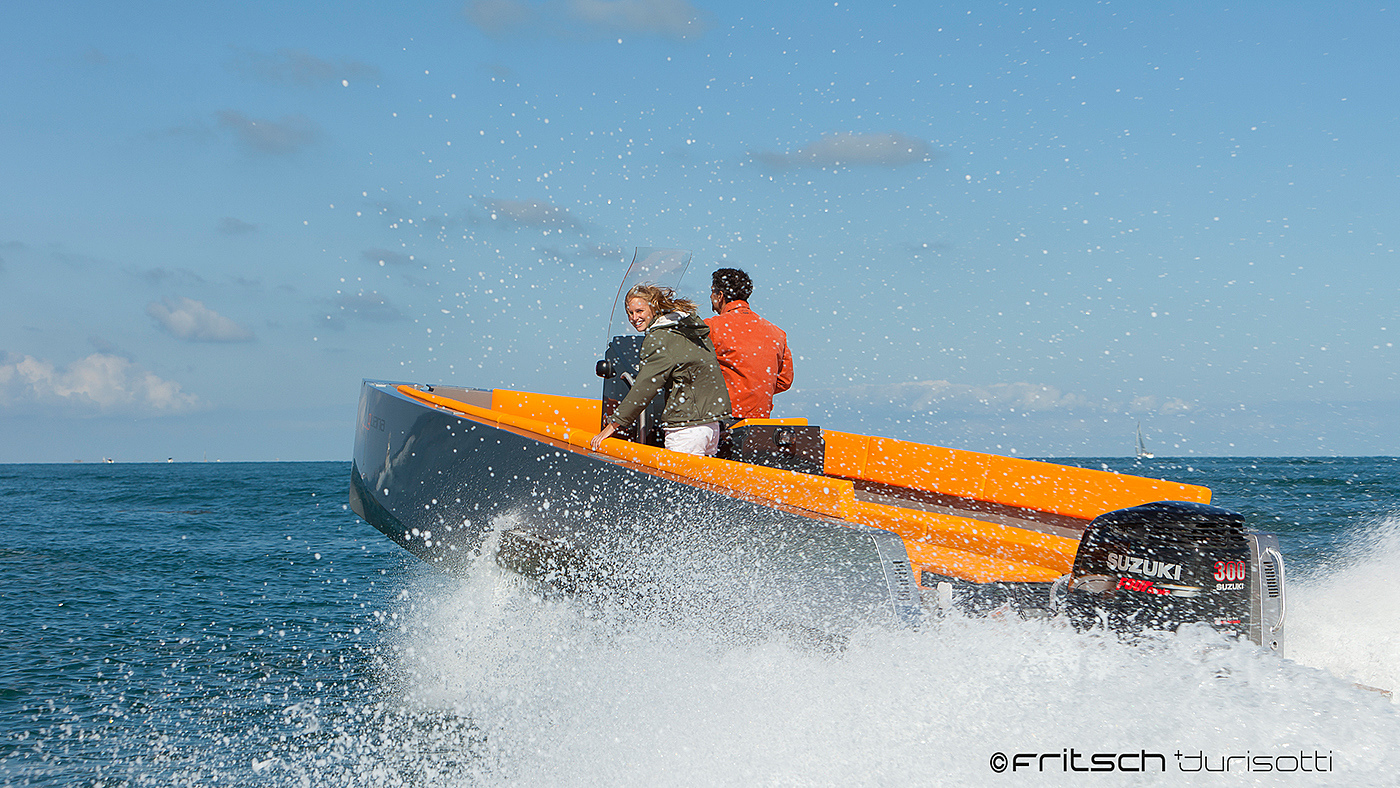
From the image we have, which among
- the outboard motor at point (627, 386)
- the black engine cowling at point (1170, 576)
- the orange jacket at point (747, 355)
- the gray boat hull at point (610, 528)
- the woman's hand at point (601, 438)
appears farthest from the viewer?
the outboard motor at point (627, 386)

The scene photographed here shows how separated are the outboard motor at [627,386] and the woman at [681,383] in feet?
1.32

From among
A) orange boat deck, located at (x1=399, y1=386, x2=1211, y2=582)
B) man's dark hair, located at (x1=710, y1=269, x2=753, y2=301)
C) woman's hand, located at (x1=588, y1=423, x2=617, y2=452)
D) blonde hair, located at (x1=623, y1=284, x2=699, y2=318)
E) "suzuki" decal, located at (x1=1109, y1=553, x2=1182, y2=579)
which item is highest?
man's dark hair, located at (x1=710, y1=269, x2=753, y2=301)

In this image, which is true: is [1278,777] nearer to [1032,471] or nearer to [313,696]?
[1032,471]

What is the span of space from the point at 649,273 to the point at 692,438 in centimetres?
113

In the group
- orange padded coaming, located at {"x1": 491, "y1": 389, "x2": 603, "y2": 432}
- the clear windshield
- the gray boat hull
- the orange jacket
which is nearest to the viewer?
the gray boat hull

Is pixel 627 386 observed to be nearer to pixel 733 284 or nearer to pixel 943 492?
pixel 733 284

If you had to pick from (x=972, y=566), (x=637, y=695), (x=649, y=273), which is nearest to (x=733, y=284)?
(x=649, y=273)

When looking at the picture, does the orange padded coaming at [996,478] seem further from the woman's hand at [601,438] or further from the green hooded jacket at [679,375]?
the woman's hand at [601,438]

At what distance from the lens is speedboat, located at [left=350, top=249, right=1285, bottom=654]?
91.9 inches

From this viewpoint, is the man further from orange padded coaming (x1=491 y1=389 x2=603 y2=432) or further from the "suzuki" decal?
the "suzuki" decal

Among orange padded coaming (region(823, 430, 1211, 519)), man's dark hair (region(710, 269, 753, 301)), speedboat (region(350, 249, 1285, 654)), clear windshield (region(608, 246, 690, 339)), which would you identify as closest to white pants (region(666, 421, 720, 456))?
speedboat (region(350, 249, 1285, 654))

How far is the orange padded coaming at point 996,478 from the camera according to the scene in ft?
11.7

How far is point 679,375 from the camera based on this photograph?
3.58m

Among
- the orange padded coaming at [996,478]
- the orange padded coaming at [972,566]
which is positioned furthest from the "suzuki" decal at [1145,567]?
the orange padded coaming at [996,478]
